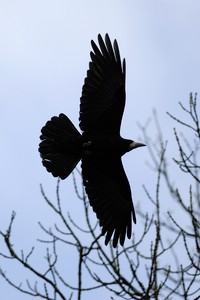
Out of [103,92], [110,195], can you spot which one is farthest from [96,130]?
[110,195]

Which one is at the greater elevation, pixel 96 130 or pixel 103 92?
pixel 103 92

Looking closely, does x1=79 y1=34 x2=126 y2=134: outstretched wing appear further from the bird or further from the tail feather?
the tail feather

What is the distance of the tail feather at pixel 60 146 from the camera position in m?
6.86

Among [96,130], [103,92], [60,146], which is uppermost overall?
[103,92]

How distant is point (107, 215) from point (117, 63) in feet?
5.99

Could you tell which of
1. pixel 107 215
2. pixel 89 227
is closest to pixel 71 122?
pixel 107 215

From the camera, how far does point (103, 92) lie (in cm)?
697

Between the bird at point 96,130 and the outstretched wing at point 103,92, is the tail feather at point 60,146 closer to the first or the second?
the bird at point 96,130

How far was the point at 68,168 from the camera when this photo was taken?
273 inches

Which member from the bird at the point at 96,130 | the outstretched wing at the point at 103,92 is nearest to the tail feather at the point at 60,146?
the bird at the point at 96,130

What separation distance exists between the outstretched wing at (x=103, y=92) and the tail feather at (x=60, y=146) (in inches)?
6.6

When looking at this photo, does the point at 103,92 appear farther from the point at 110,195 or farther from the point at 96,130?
the point at 110,195

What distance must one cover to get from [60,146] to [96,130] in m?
0.45

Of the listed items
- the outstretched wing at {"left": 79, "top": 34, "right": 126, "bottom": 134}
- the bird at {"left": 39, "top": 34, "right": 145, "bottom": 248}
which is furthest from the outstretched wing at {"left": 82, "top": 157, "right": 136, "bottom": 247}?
the outstretched wing at {"left": 79, "top": 34, "right": 126, "bottom": 134}
